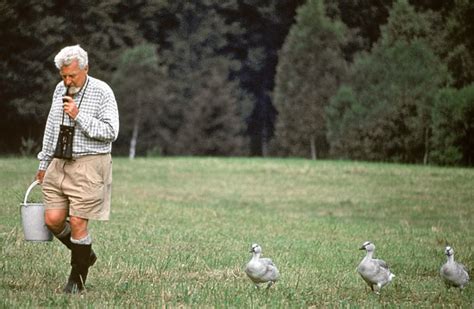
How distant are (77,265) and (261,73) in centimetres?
6682

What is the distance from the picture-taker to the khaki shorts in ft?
29.5

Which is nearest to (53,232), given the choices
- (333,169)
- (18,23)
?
(18,23)

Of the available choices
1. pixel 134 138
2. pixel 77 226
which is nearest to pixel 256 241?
pixel 77 226

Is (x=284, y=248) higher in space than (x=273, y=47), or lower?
lower

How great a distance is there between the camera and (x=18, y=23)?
22359 millimetres

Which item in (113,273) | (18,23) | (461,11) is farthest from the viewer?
(461,11)

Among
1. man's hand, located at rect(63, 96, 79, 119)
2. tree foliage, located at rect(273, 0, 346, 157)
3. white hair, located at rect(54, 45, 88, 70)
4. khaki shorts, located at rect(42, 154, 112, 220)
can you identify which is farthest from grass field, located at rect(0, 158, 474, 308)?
tree foliage, located at rect(273, 0, 346, 157)

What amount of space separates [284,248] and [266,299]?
6133 millimetres

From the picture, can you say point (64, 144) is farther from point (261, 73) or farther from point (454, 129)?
point (261, 73)

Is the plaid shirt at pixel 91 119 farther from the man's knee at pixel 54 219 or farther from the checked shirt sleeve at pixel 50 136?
the man's knee at pixel 54 219

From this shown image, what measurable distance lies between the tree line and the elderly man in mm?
13452

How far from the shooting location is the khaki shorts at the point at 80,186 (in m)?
9.00

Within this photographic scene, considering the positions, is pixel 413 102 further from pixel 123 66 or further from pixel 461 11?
pixel 123 66

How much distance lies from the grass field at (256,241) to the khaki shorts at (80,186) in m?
0.89
